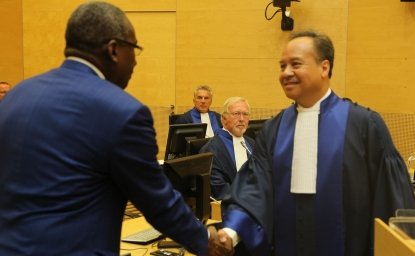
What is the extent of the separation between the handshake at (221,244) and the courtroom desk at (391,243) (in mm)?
927

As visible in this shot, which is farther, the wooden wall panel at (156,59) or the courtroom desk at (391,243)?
the wooden wall panel at (156,59)

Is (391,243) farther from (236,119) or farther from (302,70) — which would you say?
(236,119)

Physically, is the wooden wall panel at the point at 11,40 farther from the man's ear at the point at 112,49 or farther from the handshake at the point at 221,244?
the man's ear at the point at 112,49

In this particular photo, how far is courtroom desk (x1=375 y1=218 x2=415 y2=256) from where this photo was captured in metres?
1.59

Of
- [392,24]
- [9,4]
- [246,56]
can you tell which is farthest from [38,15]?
[392,24]

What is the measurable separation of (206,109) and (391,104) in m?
→ 2.89

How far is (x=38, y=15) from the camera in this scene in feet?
33.2

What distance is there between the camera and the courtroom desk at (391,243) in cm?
159

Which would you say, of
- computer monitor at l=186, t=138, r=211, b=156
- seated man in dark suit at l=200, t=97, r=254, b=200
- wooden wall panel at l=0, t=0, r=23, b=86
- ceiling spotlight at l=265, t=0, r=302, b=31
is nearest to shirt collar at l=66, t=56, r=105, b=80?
computer monitor at l=186, t=138, r=211, b=156

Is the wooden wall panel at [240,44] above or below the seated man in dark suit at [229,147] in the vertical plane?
above

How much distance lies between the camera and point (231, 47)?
9.01 metres

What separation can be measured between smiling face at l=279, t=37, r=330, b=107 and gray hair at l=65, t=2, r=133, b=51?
107cm

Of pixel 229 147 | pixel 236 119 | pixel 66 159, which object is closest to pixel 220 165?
→ pixel 229 147

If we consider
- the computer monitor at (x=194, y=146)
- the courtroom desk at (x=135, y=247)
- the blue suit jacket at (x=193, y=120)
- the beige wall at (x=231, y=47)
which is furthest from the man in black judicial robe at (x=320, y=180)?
the beige wall at (x=231, y=47)
